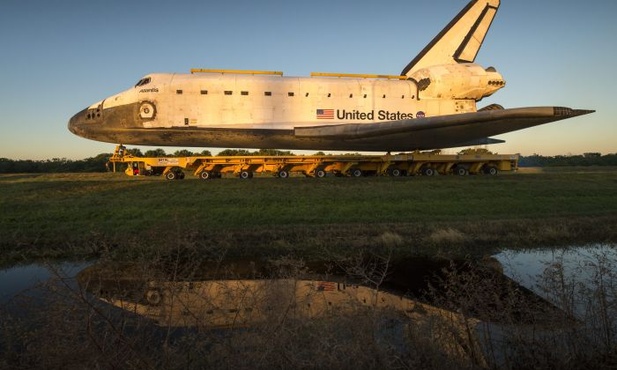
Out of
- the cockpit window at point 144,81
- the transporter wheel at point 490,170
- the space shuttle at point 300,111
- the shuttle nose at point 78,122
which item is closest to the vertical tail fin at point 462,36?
the space shuttle at point 300,111

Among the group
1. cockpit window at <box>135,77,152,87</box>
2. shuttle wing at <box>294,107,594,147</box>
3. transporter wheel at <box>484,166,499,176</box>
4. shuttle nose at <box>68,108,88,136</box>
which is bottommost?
transporter wheel at <box>484,166,499,176</box>

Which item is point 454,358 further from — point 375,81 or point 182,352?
point 375,81

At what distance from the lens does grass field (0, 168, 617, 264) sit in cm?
694

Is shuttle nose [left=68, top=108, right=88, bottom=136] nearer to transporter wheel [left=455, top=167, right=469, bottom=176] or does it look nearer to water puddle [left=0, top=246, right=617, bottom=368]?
water puddle [left=0, top=246, right=617, bottom=368]

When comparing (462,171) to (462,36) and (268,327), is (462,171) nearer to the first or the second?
(462,36)

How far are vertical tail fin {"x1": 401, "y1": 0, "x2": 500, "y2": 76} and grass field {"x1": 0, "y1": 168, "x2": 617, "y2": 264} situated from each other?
5134mm

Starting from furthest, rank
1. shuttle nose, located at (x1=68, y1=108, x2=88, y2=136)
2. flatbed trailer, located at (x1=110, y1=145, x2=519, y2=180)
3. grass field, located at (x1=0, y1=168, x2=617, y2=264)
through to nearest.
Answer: flatbed trailer, located at (x1=110, y1=145, x2=519, y2=180) → shuttle nose, located at (x1=68, y1=108, x2=88, y2=136) → grass field, located at (x1=0, y1=168, x2=617, y2=264)

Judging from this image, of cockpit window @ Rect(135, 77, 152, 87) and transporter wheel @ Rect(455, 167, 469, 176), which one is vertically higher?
cockpit window @ Rect(135, 77, 152, 87)

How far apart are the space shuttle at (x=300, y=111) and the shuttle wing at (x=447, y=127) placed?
0.11 feet

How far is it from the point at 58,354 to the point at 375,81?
1400cm

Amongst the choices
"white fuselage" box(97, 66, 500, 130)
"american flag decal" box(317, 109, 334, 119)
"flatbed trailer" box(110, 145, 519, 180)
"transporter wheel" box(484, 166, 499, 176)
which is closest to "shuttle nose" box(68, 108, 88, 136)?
"white fuselage" box(97, 66, 500, 130)

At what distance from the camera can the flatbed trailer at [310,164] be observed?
14.9 meters

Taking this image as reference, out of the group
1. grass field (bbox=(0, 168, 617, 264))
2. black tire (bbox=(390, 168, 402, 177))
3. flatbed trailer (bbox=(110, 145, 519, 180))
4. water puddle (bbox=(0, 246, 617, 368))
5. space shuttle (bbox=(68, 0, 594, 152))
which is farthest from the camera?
black tire (bbox=(390, 168, 402, 177))

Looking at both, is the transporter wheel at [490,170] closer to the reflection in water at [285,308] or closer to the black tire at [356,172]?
the black tire at [356,172]
